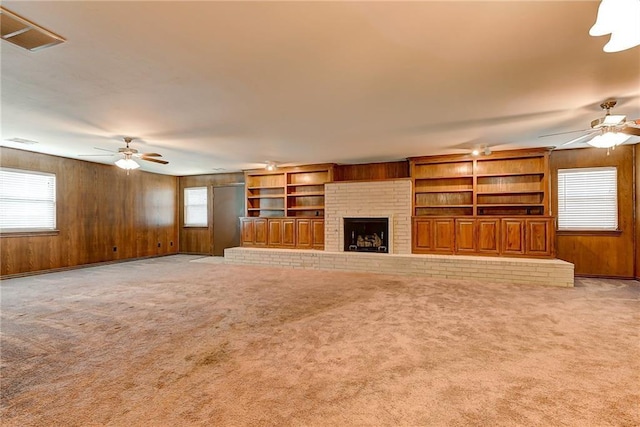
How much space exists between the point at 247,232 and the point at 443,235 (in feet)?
15.9

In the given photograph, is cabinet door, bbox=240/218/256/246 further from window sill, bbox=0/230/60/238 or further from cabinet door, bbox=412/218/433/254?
cabinet door, bbox=412/218/433/254

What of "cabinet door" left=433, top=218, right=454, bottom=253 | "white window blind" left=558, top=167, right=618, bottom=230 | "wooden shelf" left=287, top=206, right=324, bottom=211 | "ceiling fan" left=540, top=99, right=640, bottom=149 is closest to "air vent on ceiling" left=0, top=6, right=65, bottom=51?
"ceiling fan" left=540, top=99, right=640, bottom=149

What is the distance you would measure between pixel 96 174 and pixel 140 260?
2.36 meters

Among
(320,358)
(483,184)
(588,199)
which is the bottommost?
(320,358)

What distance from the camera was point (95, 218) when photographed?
23.6 feet

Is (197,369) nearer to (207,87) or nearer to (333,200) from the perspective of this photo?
(207,87)

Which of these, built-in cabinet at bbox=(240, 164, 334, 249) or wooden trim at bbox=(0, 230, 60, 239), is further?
built-in cabinet at bbox=(240, 164, 334, 249)

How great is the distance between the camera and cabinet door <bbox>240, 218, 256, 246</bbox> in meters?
8.20

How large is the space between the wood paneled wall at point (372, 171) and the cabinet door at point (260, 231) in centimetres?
222

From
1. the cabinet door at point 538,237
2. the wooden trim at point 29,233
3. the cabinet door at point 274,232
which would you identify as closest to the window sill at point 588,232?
the cabinet door at point 538,237

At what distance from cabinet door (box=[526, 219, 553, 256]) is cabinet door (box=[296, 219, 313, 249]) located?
178 inches

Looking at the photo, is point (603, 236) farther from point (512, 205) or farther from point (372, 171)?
point (372, 171)

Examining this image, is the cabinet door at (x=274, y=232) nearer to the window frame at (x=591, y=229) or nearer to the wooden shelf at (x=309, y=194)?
the wooden shelf at (x=309, y=194)

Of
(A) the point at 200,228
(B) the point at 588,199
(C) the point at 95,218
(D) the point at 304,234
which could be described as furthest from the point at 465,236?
(C) the point at 95,218
